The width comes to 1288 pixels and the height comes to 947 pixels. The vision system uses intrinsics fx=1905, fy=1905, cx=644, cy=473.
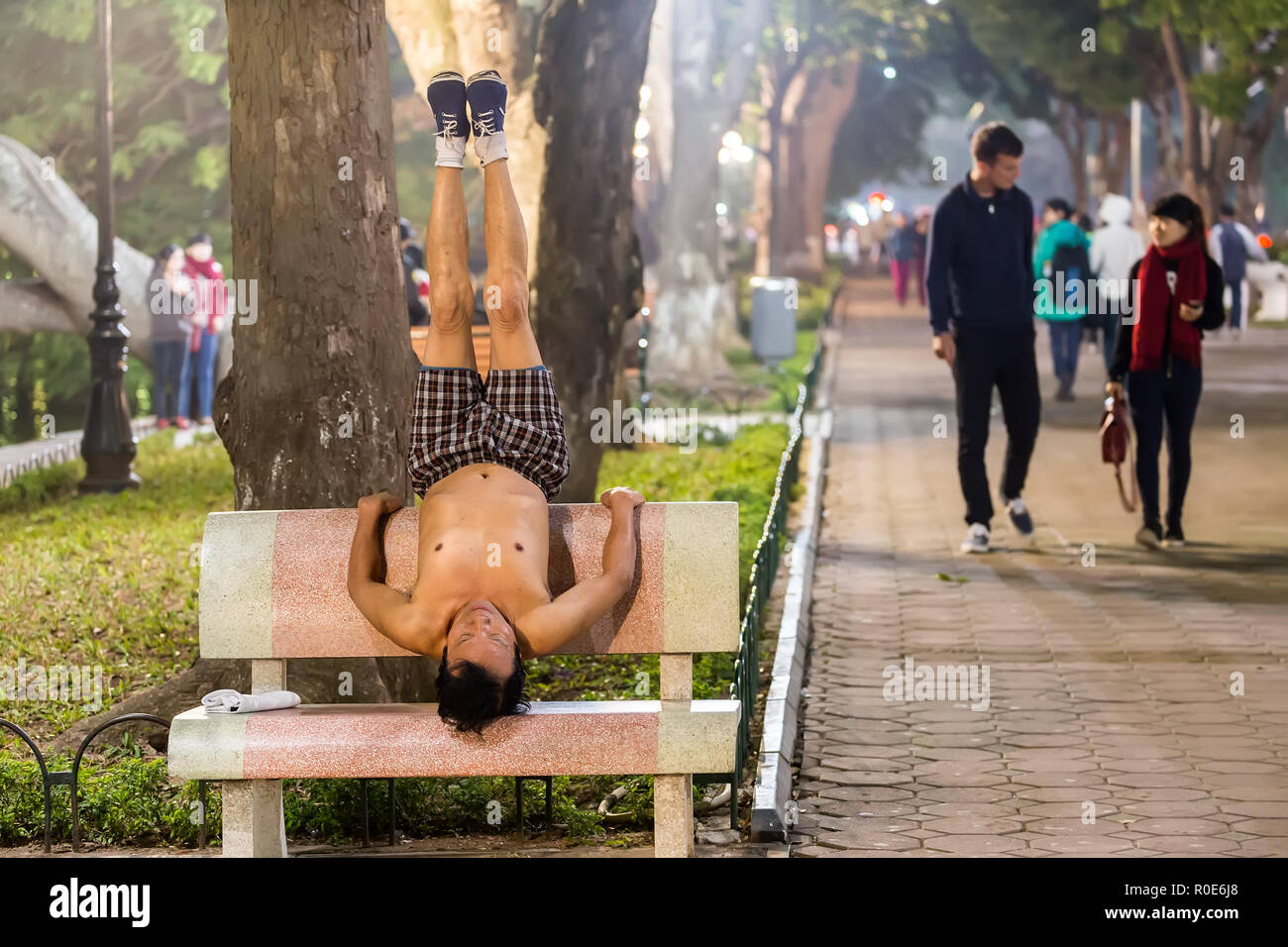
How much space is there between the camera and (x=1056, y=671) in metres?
8.52

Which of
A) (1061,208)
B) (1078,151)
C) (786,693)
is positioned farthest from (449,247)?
(1078,151)

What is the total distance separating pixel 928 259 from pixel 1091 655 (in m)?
3.13

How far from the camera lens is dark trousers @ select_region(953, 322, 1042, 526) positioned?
1111 cm

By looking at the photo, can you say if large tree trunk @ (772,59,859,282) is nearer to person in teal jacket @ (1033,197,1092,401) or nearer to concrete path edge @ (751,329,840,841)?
person in teal jacket @ (1033,197,1092,401)

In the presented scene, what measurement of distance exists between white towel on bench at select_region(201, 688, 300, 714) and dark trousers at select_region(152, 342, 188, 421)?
14879mm

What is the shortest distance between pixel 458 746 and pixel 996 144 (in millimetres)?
6550

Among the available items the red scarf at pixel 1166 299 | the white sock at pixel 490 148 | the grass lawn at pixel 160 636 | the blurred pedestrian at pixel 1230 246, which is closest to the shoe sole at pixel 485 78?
the white sock at pixel 490 148

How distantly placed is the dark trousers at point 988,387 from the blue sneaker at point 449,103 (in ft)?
16.6

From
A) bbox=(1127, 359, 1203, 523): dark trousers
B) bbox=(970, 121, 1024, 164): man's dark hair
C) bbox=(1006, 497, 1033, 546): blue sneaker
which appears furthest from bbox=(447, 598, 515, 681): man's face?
bbox=(1006, 497, 1033, 546): blue sneaker

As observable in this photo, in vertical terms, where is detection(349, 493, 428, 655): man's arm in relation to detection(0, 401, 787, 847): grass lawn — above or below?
above

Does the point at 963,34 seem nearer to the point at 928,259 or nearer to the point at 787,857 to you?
the point at 928,259

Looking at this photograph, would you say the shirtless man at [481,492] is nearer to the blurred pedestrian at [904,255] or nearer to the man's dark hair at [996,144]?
the man's dark hair at [996,144]

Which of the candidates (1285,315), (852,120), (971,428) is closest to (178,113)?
(1285,315)

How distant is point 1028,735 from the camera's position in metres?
7.39
